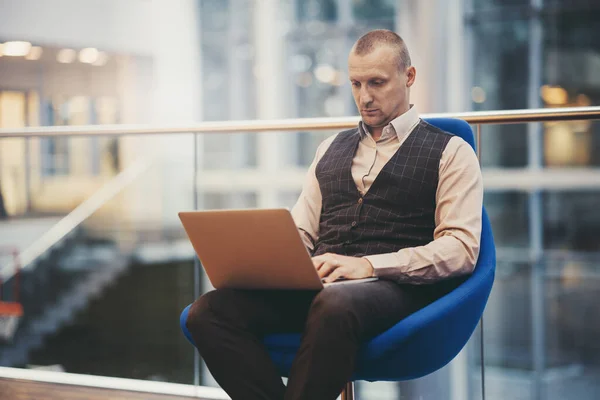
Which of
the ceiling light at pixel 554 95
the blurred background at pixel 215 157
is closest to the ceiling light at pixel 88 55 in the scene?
the blurred background at pixel 215 157

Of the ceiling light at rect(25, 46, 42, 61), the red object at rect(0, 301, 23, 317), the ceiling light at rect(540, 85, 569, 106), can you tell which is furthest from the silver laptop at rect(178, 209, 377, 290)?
the ceiling light at rect(25, 46, 42, 61)

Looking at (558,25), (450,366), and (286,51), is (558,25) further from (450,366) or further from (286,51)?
(450,366)

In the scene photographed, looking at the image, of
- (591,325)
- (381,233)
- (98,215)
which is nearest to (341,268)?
(381,233)

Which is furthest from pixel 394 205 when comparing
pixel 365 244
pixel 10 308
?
pixel 10 308

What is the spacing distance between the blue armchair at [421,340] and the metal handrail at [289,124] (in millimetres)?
736

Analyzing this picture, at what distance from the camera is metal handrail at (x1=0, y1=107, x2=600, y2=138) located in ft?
7.64

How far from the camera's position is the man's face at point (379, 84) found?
1.86 m

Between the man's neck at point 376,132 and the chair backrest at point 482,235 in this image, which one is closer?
the chair backrest at point 482,235

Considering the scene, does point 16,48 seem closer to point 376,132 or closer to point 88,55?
point 88,55

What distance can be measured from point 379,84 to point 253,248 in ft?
1.84

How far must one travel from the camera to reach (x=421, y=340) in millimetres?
1645

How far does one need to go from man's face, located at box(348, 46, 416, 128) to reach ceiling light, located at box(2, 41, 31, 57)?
30.9ft

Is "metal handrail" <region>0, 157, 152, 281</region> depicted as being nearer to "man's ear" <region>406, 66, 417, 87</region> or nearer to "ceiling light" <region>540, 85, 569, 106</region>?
"ceiling light" <region>540, 85, 569, 106</region>

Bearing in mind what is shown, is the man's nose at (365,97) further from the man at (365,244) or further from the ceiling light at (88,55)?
the ceiling light at (88,55)
